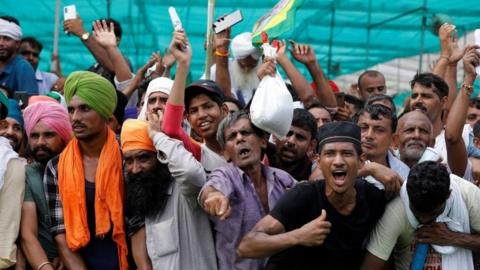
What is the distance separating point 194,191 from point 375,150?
4.53 feet

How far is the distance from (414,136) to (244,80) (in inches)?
73.0

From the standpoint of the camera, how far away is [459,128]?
6879 millimetres

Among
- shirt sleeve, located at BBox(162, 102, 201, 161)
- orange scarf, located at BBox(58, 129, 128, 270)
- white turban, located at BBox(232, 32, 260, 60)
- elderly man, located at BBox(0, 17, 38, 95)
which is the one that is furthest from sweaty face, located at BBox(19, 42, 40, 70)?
shirt sleeve, located at BBox(162, 102, 201, 161)

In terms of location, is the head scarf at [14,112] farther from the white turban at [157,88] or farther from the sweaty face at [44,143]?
the white turban at [157,88]

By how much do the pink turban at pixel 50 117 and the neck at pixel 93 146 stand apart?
Answer: 0.37 meters

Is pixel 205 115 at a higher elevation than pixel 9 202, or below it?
higher

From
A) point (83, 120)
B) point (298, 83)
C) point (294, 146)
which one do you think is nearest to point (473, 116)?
point (298, 83)

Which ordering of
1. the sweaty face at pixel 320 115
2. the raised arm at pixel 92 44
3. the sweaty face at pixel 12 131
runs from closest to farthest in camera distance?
the sweaty face at pixel 12 131, the sweaty face at pixel 320 115, the raised arm at pixel 92 44

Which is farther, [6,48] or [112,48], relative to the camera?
[6,48]

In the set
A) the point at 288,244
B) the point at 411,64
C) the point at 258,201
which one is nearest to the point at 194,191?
the point at 258,201

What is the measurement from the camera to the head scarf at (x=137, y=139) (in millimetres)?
6086

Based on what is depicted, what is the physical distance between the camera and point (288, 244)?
5.38 metres

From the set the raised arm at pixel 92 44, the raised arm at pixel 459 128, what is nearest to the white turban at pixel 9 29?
the raised arm at pixel 92 44

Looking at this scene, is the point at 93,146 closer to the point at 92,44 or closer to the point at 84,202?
the point at 84,202
